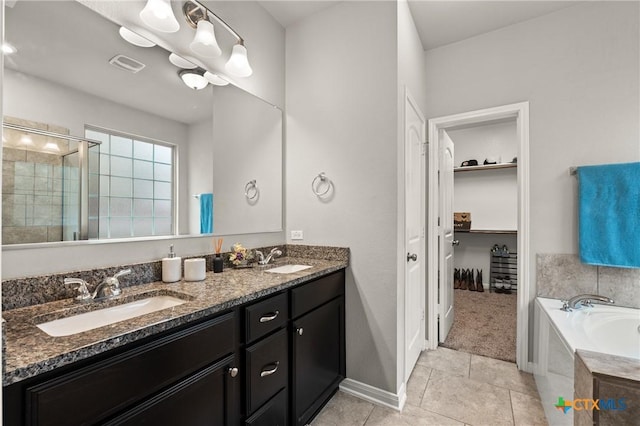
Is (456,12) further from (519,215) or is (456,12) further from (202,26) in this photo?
(202,26)

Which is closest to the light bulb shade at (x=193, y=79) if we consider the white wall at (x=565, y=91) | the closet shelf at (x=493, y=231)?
the white wall at (x=565, y=91)

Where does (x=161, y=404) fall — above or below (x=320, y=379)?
above

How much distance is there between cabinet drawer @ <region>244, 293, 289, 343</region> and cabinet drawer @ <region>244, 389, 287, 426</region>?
0.34 m

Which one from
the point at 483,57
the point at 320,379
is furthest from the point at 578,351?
the point at 483,57

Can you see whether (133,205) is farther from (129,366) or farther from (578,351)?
(578,351)

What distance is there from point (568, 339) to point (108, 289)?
233 cm

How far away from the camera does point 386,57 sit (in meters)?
2.00

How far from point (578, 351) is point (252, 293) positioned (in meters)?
1.50

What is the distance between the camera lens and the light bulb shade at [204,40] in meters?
1.66

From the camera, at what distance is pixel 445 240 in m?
2.92

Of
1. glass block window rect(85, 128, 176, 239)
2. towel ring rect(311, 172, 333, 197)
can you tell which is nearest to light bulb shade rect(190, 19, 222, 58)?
glass block window rect(85, 128, 176, 239)

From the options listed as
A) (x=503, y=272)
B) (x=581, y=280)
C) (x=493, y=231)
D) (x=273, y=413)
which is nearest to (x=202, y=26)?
(x=273, y=413)

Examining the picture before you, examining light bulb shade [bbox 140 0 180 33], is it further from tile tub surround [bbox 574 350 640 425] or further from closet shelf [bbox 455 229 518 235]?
closet shelf [bbox 455 229 518 235]

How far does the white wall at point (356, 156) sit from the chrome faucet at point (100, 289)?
1.31 metres
